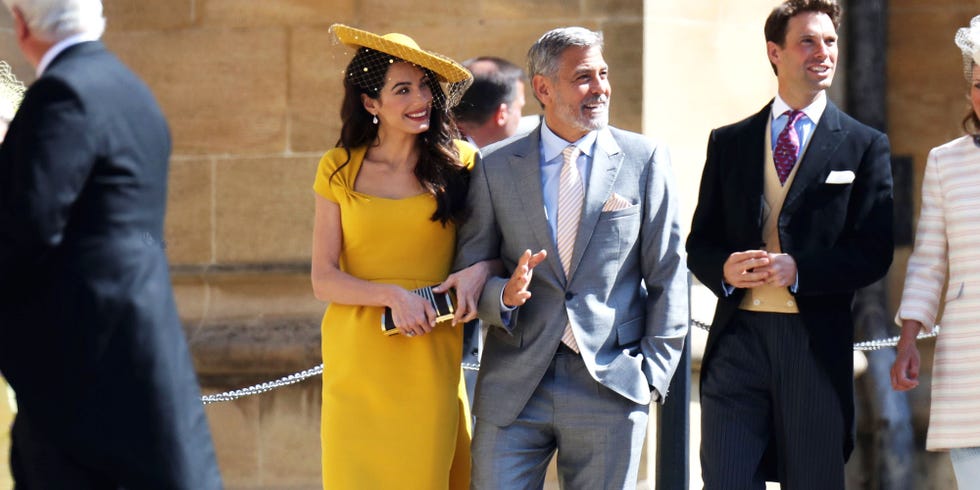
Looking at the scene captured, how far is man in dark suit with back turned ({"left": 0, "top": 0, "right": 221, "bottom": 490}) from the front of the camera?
12.9 feet

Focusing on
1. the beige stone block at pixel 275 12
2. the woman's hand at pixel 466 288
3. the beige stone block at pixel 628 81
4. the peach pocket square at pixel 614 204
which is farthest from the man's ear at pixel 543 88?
the beige stone block at pixel 275 12

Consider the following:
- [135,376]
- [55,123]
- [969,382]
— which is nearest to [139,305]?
[135,376]

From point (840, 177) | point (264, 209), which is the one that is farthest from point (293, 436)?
point (840, 177)

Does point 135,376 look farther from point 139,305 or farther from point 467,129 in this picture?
point 467,129

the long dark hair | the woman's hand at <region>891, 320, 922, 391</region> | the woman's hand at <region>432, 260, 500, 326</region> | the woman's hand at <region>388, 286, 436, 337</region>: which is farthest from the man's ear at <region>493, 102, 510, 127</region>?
the woman's hand at <region>891, 320, 922, 391</region>

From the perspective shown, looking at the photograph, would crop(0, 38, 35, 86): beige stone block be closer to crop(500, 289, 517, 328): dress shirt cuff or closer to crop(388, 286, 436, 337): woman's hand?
crop(388, 286, 436, 337): woman's hand

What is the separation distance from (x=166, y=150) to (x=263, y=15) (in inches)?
137

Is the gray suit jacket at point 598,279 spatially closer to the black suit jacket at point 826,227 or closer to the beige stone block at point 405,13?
the black suit jacket at point 826,227

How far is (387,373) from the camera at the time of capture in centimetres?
535

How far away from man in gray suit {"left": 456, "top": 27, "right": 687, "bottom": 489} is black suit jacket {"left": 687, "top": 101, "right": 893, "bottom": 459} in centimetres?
28

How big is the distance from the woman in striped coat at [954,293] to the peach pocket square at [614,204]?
110 cm

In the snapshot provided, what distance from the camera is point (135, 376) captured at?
4070 mm

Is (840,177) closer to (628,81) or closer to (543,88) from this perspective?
(543,88)

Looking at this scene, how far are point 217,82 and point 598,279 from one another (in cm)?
303
